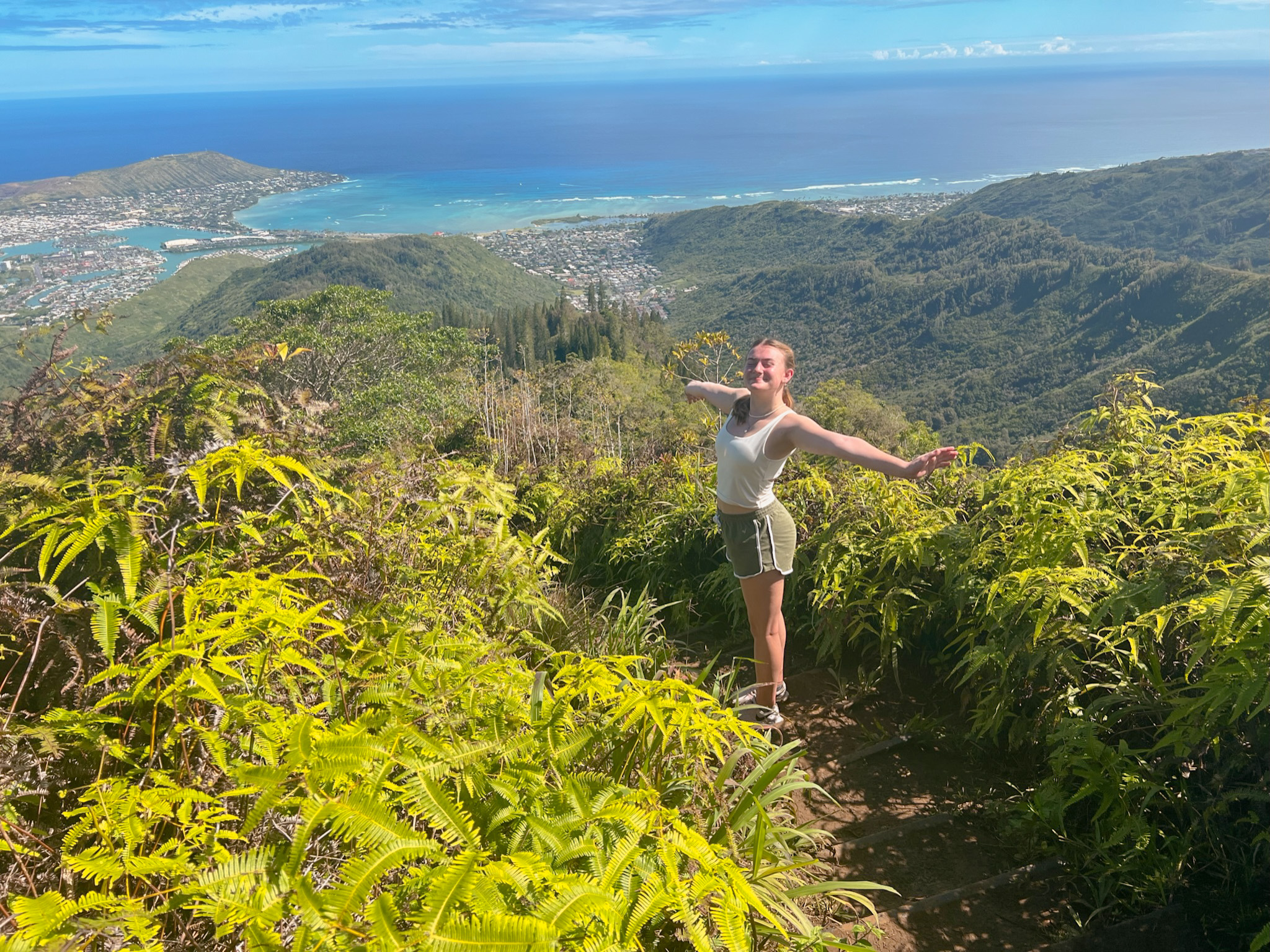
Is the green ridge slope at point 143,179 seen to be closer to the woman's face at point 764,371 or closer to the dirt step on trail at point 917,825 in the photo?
the woman's face at point 764,371

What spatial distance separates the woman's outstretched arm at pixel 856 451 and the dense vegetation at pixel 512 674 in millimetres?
546

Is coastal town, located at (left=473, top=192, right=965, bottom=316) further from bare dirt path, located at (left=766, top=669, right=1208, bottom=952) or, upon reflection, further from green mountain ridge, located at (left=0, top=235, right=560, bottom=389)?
bare dirt path, located at (left=766, top=669, right=1208, bottom=952)

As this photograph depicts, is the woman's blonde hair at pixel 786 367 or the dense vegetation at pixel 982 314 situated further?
the dense vegetation at pixel 982 314

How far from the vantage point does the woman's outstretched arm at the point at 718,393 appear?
3.51 metres

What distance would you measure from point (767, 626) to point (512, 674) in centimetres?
166

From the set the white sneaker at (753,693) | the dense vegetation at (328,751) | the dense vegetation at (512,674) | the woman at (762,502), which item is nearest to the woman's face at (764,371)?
the woman at (762,502)

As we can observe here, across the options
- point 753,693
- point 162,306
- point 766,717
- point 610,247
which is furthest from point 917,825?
point 610,247

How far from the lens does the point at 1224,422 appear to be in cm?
293

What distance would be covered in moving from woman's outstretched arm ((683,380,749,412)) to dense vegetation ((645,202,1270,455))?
51042 mm

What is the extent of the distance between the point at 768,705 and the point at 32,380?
361cm

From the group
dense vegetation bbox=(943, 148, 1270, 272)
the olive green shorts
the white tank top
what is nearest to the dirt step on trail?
the olive green shorts

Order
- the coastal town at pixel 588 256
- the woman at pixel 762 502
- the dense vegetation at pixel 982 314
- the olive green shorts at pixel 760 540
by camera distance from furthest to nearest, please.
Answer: the coastal town at pixel 588 256 < the dense vegetation at pixel 982 314 < the olive green shorts at pixel 760 540 < the woman at pixel 762 502

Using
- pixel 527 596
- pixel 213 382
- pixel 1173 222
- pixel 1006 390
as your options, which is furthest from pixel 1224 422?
pixel 1173 222

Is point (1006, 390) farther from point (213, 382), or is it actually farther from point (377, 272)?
point (213, 382)
